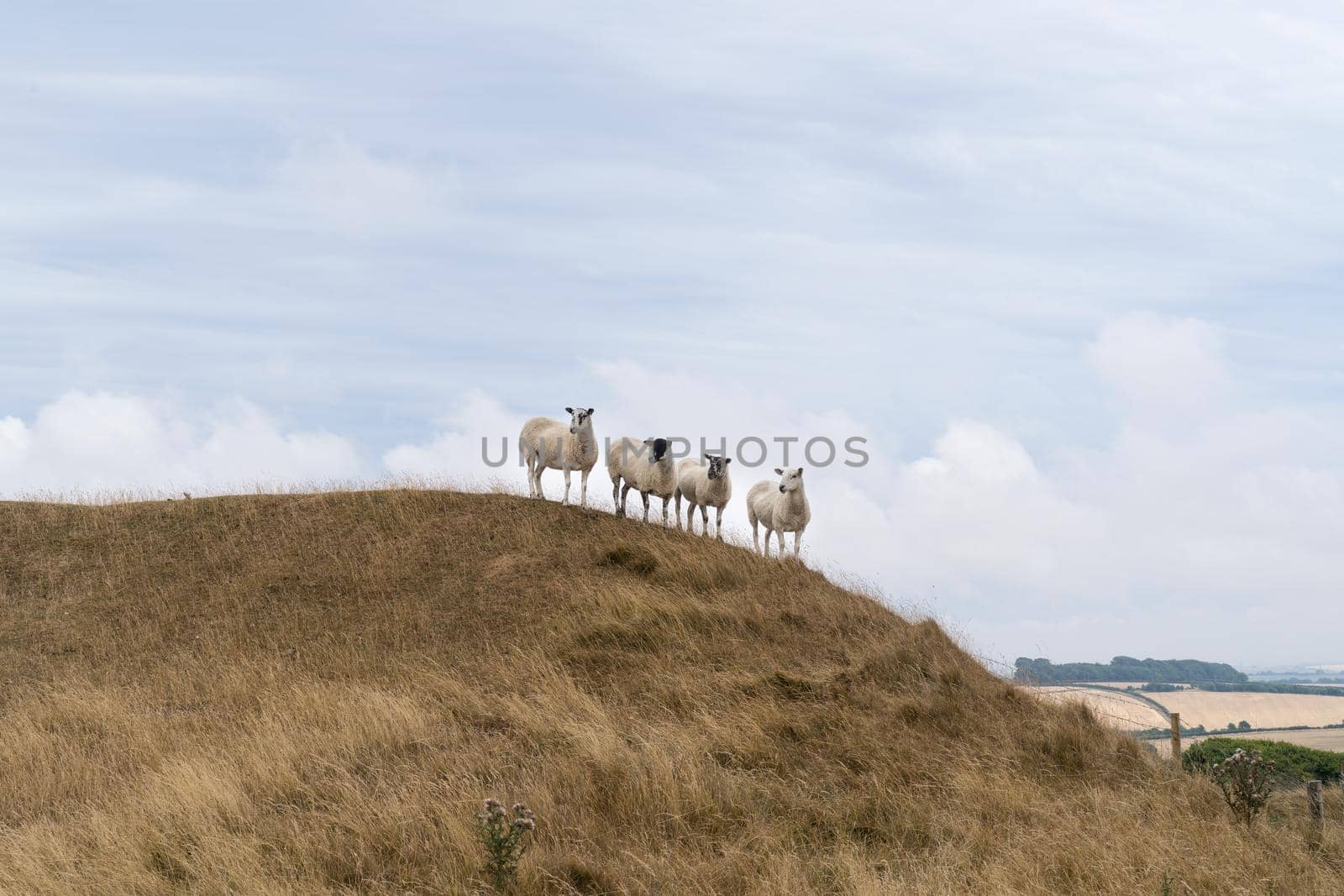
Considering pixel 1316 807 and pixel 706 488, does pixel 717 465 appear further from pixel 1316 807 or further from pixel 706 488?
pixel 1316 807

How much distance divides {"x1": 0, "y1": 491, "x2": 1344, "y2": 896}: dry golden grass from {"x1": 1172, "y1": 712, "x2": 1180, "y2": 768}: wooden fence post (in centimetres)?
30

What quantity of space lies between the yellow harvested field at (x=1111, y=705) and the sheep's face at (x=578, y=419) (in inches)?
464

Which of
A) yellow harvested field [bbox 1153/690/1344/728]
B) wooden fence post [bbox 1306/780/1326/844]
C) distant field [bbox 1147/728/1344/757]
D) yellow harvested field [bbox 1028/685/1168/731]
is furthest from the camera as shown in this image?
yellow harvested field [bbox 1153/690/1344/728]

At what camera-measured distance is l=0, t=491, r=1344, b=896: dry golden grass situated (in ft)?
39.9

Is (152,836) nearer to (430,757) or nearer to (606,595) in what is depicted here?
(430,757)

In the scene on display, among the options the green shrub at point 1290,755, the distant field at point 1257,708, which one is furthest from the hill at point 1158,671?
the green shrub at point 1290,755

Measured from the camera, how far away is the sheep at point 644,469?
27172mm

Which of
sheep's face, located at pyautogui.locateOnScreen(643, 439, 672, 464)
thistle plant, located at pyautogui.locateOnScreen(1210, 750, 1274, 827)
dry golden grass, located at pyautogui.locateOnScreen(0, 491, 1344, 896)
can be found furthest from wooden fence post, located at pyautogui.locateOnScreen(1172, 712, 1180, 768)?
sheep's face, located at pyautogui.locateOnScreen(643, 439, 672, 464)

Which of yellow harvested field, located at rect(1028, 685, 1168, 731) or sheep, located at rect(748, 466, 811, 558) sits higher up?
sheep, located at rect(748, 466, 811, 558)

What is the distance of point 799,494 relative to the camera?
26.9 meters

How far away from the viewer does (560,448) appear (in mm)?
27078

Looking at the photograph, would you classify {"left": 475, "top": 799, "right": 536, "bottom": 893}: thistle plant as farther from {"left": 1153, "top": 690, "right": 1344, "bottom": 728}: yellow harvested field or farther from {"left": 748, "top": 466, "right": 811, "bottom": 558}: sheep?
{"left": 1153, "top": 690, "right": 1344, "bottom": 728}: yellow harvested field

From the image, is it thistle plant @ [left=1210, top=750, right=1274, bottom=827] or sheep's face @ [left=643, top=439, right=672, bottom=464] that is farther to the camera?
sheep's face @ [left=643, top=439, right=672, bottom=464]

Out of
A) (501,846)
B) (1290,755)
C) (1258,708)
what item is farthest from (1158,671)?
(501,846)
